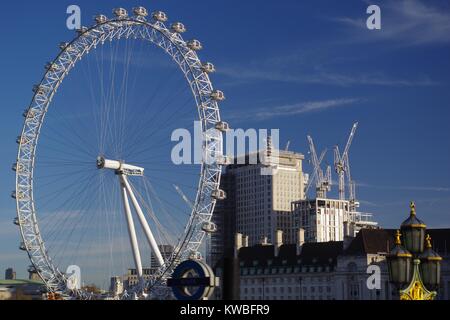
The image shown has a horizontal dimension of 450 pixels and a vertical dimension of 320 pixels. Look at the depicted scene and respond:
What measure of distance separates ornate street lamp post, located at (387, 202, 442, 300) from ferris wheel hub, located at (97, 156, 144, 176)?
2327 inches

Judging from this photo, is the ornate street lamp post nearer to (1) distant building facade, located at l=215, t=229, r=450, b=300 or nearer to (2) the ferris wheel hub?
(2) the ferris wheel hub

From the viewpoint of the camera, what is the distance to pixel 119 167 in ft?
339

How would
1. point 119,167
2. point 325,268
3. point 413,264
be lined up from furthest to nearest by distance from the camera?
point 325,268 < point 119,167 < point 413,264

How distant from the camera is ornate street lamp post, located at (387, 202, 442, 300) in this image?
43.7m

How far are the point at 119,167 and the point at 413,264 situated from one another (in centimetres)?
6132

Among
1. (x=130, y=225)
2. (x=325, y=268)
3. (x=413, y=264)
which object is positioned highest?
(x=130, y=225)

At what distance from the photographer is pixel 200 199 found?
101 m

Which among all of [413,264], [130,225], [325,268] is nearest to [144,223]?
[130,225]

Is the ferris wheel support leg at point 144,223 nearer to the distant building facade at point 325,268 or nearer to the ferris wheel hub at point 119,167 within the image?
the ferris wheel hub at point 119,167

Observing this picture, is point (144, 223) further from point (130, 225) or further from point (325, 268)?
point (325, 268)

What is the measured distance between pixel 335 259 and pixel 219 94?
68.6 meters

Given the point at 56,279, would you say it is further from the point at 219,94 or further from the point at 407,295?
the point at 407,295

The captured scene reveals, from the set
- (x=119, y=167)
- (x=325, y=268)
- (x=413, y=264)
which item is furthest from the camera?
(x=325, y=268)

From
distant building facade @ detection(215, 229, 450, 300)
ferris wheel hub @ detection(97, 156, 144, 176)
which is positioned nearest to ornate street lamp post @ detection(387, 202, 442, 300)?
ferris wheel hub @ detection(97, 156, 144, 176)
